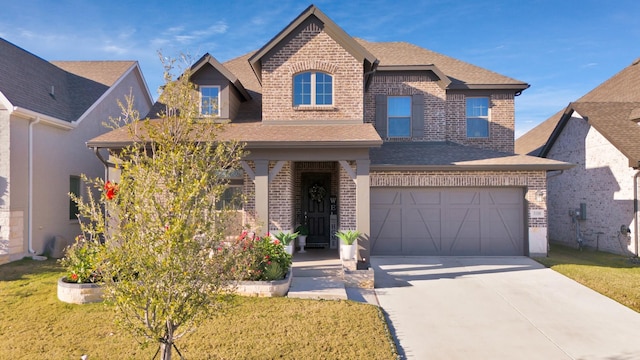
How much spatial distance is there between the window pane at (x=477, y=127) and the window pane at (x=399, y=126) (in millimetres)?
2602

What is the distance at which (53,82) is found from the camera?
14.3 meters

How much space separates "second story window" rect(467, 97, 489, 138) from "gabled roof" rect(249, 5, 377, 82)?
18.6 ft

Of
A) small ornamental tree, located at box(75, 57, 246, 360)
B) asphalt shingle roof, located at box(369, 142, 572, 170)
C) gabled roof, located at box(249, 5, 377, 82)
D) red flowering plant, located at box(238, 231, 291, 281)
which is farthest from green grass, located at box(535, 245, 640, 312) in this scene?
small ornamental tree, located at box(75, 57, 246, 360)

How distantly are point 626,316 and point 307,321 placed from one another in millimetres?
6027

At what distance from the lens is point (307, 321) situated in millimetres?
6320

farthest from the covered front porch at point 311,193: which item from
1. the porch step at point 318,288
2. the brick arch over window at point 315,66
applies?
the brick arch over window at point 315,66

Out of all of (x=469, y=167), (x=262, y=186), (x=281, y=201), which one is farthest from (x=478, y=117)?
(x=262, y=186)

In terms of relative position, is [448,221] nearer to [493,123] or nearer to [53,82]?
[493,123]

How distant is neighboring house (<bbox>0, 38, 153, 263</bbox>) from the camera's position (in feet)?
36.1

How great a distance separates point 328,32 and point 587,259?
37.2 feet

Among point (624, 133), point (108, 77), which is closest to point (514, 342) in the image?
point (624, 133)

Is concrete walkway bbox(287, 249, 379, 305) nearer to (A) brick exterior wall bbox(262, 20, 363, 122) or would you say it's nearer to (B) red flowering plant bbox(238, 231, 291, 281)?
(B) red flowering plant bbox(238, 231, 291, 281)

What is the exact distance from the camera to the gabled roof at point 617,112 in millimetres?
12861

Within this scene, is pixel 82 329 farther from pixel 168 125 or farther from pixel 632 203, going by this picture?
pixel 632 203
